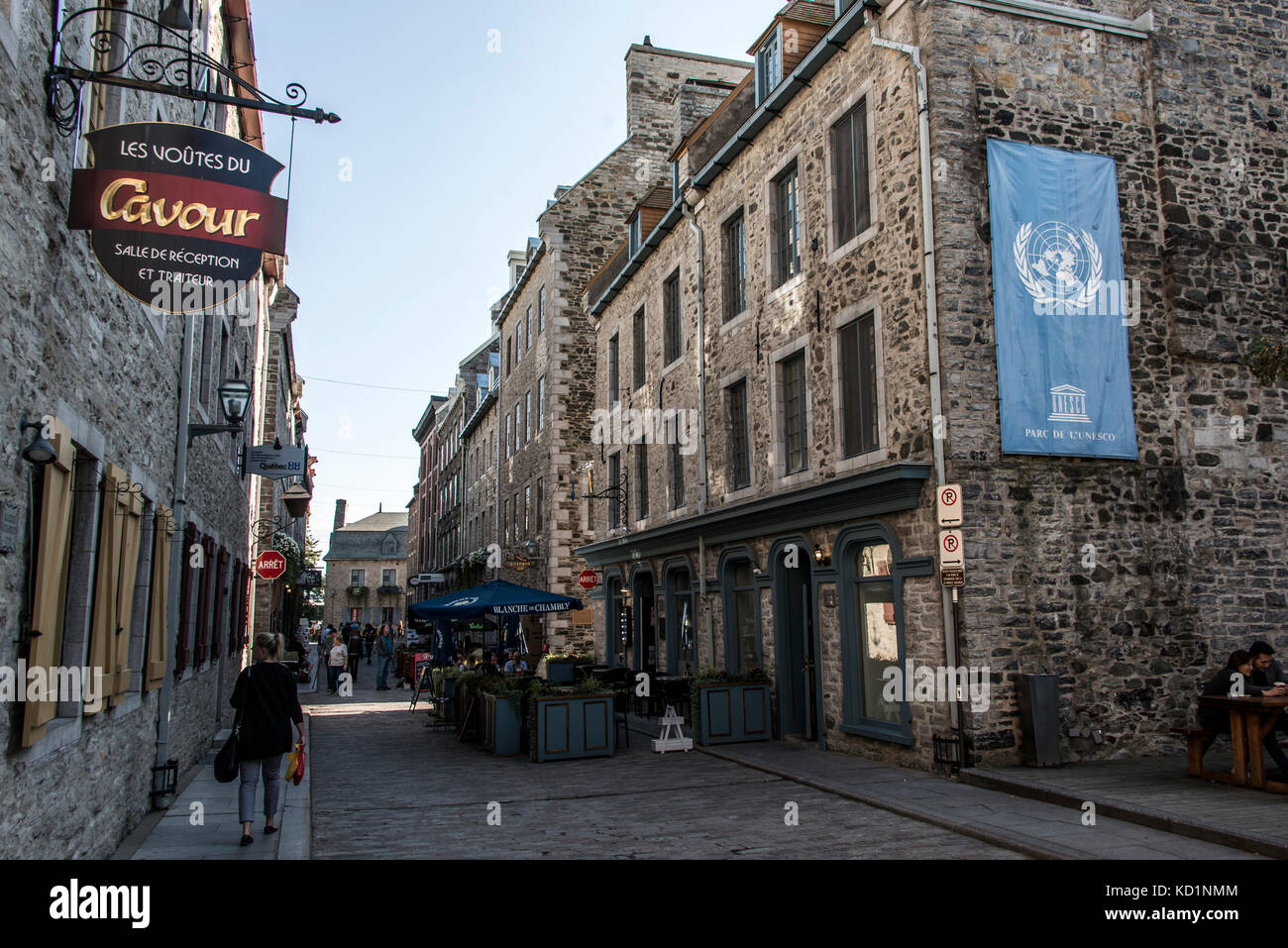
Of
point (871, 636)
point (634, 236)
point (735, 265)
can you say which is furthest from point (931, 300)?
point (634, 236)

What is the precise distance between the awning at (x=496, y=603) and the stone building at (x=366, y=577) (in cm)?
5558

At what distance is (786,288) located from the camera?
578 inches

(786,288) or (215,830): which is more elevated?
(786,288)

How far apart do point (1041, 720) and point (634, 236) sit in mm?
15069

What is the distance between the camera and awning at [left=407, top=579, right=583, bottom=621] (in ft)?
56.6

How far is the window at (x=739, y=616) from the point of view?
15914 millimetres

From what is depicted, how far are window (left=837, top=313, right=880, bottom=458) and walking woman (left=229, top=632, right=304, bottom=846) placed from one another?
24.6 ft

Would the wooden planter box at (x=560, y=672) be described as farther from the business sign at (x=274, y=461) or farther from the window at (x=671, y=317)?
the business sign at (x=274, y=461)

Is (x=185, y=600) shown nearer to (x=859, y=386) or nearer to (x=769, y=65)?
(x=859, y=386)

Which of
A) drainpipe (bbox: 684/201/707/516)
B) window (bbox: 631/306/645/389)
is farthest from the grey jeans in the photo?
window (bbox: 631/306/645/389)

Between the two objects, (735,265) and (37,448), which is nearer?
(37,448)

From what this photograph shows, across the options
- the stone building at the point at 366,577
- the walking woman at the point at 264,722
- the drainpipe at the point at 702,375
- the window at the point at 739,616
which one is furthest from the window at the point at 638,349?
the stone building at the point at 366,577
